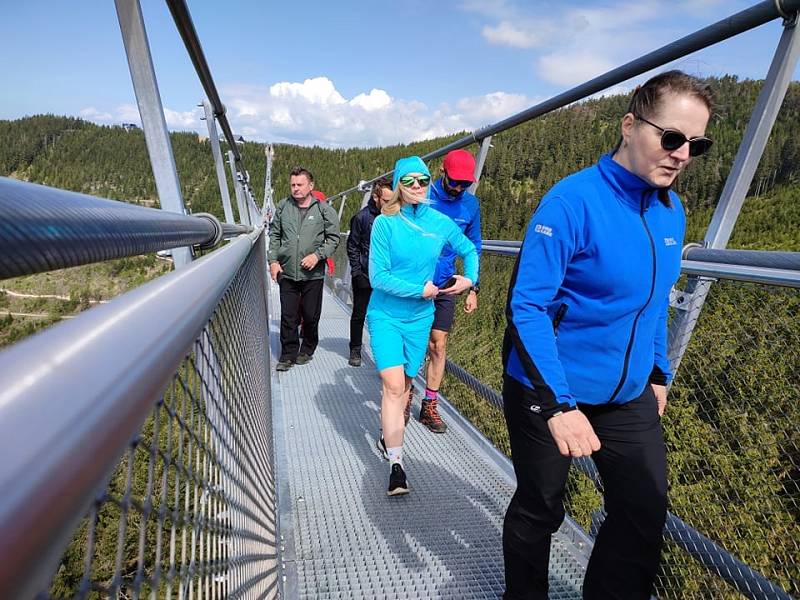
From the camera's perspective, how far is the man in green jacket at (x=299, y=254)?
572cm

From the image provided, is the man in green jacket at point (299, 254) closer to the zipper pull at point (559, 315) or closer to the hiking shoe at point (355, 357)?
the hiking shoe at point (355, 357)

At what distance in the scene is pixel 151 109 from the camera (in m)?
1.71

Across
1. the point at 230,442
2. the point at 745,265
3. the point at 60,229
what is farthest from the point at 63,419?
the point at 745,265

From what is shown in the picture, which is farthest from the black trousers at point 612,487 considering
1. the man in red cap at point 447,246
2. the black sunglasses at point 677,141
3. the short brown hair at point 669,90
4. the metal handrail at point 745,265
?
the man in red cap at point 447,246

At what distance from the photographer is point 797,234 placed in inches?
730

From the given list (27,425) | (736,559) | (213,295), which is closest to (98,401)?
(27,425)

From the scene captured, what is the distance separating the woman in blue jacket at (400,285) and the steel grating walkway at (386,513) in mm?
255

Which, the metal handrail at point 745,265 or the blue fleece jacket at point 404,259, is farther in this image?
the blue fleece jacket at point 404,259

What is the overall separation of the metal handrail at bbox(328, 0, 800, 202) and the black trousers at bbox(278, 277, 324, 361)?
270 cm

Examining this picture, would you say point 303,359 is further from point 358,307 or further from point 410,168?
point 410,168

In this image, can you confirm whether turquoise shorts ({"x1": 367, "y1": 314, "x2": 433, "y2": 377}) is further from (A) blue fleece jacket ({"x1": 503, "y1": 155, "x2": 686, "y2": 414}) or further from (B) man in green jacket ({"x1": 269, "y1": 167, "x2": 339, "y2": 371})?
(B) man in green jacket ({"x1": 269, "y1": 167, "x2": 339, "y2": 371})

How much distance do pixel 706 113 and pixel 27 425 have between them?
203 centimetres

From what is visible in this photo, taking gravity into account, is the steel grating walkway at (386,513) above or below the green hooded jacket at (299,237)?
below

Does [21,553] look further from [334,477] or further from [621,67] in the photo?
[334,477]
